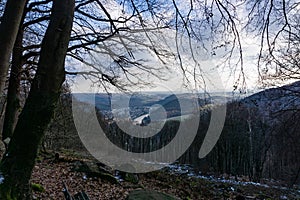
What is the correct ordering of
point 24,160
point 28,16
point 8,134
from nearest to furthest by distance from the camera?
point 24,160 < point 8,134 < point 28,16

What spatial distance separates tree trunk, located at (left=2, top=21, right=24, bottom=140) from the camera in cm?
896

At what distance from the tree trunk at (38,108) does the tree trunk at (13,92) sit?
6.21 m

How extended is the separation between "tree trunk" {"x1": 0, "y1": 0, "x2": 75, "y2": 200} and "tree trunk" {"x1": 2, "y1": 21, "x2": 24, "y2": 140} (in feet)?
20.4

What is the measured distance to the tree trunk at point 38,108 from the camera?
10.6 ft

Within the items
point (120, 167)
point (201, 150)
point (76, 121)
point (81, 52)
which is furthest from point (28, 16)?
point (201, 150)

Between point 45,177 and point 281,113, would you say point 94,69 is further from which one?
point 281,113

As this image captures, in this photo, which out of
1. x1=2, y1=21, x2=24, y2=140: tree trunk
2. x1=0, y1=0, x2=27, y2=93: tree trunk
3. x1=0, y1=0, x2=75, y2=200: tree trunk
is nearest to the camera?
x1=0, y1=0, x2=75, y2=200: tree trunk

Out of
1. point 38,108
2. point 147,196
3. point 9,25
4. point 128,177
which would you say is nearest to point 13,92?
point 128,177

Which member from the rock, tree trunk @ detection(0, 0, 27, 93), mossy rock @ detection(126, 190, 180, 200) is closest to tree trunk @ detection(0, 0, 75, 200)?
tree trunk @ detection(0, 0, 27, 93)

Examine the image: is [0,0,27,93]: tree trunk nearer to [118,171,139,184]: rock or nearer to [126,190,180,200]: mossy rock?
[126,190,180,200]: mossy rock

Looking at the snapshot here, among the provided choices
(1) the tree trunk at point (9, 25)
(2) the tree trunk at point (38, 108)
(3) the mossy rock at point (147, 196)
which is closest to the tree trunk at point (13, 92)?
(3) the mossy rock at point (147, 196)

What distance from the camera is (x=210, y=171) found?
29.0m

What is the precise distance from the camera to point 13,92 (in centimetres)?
917

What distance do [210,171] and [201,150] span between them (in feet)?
7.43
